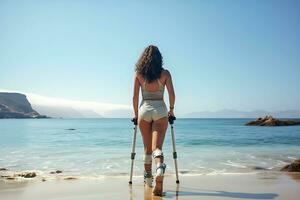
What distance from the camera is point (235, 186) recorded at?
7012 millimetres

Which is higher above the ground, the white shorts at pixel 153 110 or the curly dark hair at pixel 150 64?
the curly dark hair at pixel 150 64

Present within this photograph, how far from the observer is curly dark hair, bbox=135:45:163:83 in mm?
6352

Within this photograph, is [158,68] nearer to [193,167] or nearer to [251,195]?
[251,195]

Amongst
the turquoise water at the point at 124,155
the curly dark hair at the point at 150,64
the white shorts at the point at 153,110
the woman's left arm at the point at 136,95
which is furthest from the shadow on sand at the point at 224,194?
the turquoise water at the point at 124,155

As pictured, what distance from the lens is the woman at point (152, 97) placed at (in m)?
6.30

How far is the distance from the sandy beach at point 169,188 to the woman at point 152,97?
73 cm

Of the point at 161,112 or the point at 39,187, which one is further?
the point at 39,187

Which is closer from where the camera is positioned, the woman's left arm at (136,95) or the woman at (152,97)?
the woman at (152,97)

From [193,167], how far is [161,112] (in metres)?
4.92

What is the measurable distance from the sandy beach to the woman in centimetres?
73

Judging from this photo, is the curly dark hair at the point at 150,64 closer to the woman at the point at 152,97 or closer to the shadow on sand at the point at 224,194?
the woman at the point at 152,97

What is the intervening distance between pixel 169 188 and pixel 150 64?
229 centimetres

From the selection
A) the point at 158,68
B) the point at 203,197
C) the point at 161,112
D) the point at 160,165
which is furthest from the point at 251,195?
the point at 158,68

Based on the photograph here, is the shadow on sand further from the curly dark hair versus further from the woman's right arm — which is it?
the curly dark hair
